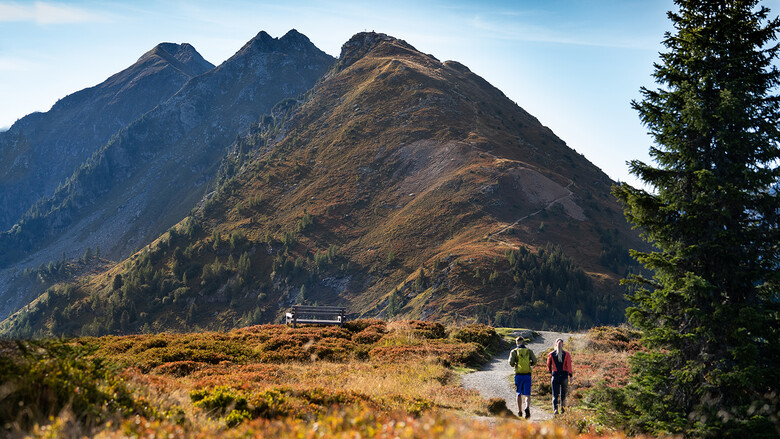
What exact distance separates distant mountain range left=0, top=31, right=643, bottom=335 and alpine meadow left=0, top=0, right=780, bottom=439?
1.54 feet

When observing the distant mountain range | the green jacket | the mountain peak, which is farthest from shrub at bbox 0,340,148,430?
the mountain peak

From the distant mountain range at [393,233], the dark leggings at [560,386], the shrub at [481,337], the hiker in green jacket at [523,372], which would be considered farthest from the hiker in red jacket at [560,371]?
the distant mountain range at [393,233]

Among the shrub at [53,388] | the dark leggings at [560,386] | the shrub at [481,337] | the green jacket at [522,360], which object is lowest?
the shrub at [481,337]

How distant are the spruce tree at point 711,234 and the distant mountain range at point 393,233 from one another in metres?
44.1

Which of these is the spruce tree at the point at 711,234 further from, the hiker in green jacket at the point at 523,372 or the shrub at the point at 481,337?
the shrub at the point at 481,337

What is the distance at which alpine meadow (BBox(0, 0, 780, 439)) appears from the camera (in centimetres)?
840

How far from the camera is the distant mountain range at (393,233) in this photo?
6294 centimetres

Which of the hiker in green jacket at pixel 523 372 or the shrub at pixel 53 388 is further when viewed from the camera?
the hiker in green jacket at pixel 523 372

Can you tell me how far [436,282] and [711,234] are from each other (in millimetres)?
54250

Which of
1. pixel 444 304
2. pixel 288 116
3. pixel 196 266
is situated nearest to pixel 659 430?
pixel 444 304

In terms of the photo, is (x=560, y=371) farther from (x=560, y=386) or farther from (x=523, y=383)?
(x=523, y=383)

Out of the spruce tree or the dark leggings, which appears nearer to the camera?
the spruce tree

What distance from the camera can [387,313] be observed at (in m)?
63.4

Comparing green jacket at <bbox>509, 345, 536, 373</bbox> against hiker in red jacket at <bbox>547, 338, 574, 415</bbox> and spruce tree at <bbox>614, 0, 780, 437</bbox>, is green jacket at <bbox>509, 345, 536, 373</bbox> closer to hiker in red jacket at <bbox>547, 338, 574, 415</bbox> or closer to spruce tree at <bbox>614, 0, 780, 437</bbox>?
hiker in red jacket at <bbox>547, 338, 574, 415</bbox>
